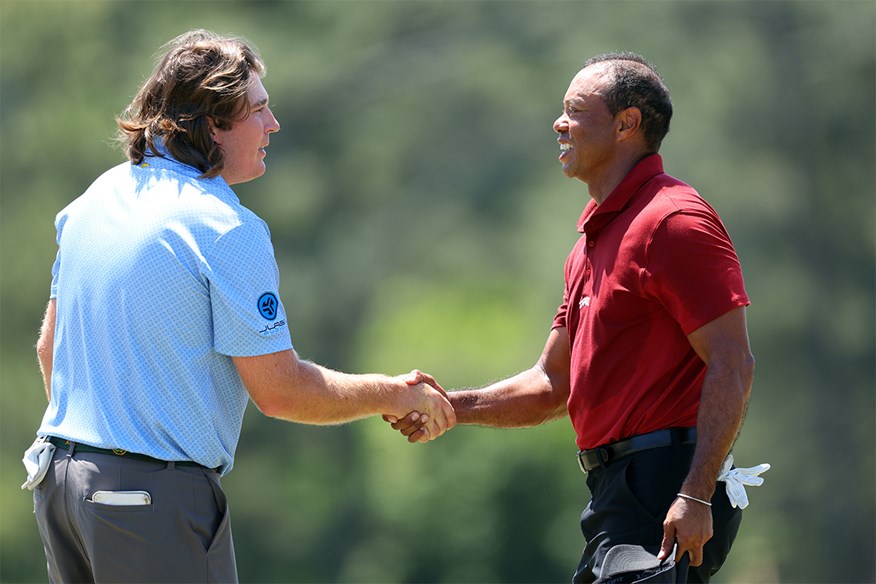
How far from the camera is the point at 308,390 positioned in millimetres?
4238

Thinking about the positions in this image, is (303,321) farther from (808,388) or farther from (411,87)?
(808,388)

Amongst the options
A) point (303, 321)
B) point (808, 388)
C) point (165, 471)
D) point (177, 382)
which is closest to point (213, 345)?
point (177, 382)

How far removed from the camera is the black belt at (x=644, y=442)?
4461 millimetres

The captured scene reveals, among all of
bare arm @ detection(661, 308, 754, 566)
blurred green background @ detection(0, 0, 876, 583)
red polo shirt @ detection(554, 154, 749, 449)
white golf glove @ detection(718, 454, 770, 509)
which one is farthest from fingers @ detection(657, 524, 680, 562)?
blurred green background @ detection(0, 0, 876, 583)

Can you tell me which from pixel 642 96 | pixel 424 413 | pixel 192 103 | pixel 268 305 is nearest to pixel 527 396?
pixel 424 413

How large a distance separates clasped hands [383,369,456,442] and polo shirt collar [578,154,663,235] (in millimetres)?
943

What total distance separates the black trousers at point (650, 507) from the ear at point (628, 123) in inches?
49.1

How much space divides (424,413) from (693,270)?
146 cm

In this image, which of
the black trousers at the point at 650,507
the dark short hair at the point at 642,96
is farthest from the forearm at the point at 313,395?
the dark short hair at the point at 642,96

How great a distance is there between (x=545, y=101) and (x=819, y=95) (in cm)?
549

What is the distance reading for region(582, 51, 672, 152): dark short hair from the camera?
16.3 feet

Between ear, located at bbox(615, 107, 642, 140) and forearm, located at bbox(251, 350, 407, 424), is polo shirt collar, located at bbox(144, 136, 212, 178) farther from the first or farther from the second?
ear, located at bbox(615, 107, 642, 140)

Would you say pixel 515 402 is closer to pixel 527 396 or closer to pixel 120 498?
pixel 527 396

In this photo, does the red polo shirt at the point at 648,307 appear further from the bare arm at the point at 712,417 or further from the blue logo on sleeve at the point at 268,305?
the blue logo on sleeve at the point at 268,305
